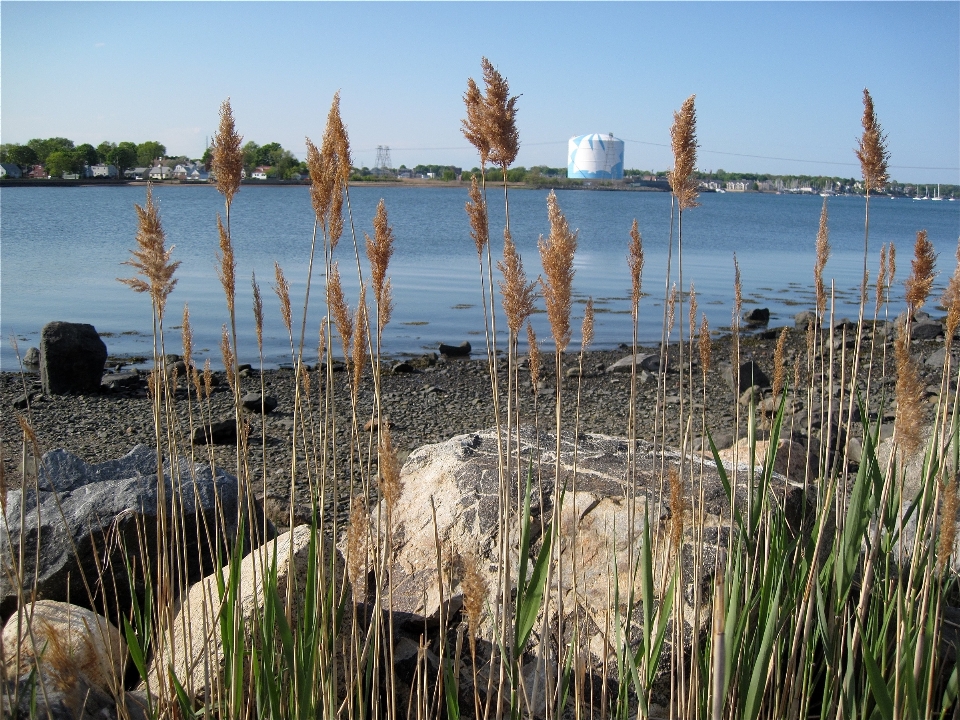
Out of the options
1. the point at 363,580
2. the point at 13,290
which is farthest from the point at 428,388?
the point at 13,290

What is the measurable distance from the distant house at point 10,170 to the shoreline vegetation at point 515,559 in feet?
237

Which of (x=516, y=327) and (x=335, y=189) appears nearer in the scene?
(x=516, y=327)

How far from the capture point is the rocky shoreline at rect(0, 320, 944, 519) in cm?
770

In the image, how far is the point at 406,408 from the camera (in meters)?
9.84

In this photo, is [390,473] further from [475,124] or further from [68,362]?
[68,362]

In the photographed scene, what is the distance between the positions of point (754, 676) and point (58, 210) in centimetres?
5059

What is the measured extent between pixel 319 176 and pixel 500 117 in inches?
19.1

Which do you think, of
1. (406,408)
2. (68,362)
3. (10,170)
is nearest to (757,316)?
(406,408)

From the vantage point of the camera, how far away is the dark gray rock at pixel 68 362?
33.3ft

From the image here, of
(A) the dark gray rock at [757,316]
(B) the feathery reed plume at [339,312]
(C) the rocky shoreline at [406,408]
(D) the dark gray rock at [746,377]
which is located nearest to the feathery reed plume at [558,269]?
(B) the feathery reed plume at [339,312]

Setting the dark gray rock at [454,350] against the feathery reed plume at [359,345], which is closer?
the feathery reed plume at [359,345]

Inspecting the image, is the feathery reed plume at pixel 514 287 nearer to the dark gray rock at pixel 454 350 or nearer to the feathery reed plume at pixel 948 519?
the feathery reed plume at pixel 948 519

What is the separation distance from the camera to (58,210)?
1801 inches

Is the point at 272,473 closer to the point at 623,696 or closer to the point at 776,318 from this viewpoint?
the point at 623,696
